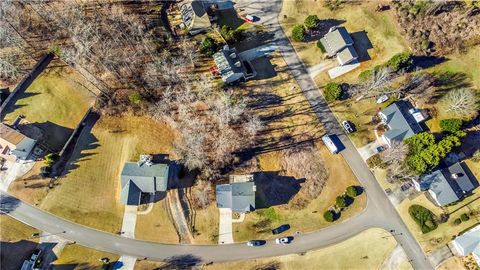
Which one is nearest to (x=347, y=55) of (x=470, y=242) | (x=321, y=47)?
(x=321, y=47)

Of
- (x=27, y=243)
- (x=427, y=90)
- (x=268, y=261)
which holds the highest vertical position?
(x=427, y=90)

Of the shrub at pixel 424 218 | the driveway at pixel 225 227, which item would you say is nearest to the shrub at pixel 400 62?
the shrub at pixel 424 218

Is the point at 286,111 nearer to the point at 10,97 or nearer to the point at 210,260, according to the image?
the point at 210,260

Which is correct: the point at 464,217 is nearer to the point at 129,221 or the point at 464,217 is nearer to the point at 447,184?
the point at 447,184

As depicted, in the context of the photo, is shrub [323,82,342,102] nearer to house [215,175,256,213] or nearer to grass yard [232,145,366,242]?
grass yard [232,145,366,242]

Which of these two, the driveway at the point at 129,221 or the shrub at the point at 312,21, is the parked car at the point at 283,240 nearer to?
the driveway at the point at 129,221

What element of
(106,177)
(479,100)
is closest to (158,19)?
(106,177)
